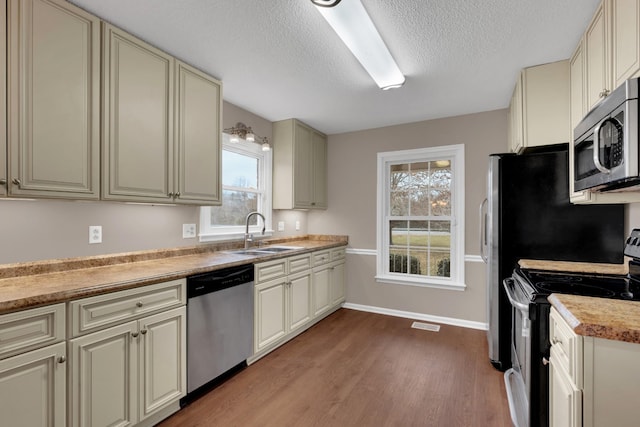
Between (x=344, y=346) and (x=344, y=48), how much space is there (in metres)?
2.58

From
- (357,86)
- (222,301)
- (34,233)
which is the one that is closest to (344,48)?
(357,86)

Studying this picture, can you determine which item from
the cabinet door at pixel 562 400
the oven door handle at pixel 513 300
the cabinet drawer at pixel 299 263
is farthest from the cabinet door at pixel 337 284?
the cabinet door at pixel 562 400

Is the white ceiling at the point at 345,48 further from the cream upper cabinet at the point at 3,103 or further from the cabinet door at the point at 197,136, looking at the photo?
the cream upper cabinet at the point at 3,103

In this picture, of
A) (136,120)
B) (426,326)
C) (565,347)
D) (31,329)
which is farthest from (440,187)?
(31,329)

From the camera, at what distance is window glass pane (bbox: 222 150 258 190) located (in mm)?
3188

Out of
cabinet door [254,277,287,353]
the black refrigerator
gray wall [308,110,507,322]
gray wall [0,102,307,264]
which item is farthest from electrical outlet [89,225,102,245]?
the black refrigerator

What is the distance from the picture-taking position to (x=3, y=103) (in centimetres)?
144

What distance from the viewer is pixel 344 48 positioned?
216cm

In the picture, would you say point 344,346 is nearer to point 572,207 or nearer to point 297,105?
point 572,207

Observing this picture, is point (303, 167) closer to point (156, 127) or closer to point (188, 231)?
point (188, 231)

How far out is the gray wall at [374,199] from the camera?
341cm

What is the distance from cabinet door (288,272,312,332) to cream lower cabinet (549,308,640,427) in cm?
226

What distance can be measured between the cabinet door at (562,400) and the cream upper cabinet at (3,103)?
253 cm

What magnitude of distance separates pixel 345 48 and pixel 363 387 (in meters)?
2.46
